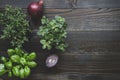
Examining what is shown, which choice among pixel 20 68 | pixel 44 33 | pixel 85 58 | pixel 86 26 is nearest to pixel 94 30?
pixel 86 26

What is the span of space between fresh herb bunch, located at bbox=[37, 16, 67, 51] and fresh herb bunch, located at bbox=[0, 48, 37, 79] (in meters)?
0.09

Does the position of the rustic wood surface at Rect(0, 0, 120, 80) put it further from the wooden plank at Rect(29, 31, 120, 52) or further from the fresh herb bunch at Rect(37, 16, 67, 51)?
the fresh herb bunch at Rect(37, 16, 67, 51)

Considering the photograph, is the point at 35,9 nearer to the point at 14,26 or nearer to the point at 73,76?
the point at 14,26

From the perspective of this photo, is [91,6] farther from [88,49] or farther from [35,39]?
[35,39]

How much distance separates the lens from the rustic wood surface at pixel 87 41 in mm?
1543

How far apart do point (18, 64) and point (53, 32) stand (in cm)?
23

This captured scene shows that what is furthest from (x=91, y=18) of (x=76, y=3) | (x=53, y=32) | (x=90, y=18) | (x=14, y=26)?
(x=14, y=26)

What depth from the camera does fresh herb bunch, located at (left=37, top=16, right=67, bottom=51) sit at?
1445 millimetres

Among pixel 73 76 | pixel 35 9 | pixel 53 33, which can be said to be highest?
pixel 35 9

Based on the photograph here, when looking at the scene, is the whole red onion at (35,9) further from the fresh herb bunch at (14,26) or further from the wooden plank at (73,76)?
the wooden plank at (73,76)

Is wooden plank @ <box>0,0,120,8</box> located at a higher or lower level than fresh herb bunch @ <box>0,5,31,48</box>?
higher

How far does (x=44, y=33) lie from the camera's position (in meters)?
1.45

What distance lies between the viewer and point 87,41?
5.11 ft

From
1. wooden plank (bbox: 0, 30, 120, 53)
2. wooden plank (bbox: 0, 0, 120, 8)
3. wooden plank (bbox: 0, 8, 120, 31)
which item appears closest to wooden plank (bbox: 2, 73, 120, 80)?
wooden plank (bbox: 0, 30, 120, 53)
